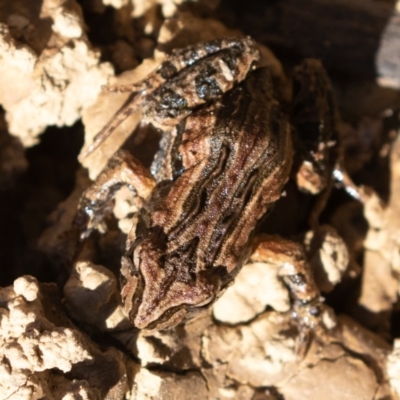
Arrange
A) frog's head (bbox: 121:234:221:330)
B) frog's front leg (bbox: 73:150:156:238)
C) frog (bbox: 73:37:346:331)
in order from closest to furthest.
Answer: frog's head (bbox: 121:234:221:330) → frog (bbox: 73:37:346:331) → frog's front leg (bbox: 73:150:156:238)

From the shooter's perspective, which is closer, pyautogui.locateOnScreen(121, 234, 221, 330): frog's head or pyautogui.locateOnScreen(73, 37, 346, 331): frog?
pyautogui.locateOnScreen(121, 234, 221, 330): frog's head

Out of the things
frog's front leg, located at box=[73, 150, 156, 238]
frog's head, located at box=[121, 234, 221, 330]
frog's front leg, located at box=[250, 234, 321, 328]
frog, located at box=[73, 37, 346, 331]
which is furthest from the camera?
frog's front leg, located at box=[250, 234, 321, 328]

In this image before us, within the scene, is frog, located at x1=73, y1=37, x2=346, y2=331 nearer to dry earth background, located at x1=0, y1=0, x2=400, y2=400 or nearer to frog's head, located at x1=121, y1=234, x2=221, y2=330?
frog's head, located at x1=121, y1=234, x2=221, y2=330

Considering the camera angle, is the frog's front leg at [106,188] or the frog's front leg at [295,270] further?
the frog's front leg at [295,270]

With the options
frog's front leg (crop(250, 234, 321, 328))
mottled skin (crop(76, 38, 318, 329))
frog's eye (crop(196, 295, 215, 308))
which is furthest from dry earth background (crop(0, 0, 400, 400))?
frog's eye (crop(196, 295, 215, 308))

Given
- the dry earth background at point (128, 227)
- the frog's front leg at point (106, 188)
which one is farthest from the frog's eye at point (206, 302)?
the frog's front leg at point (106, 188)

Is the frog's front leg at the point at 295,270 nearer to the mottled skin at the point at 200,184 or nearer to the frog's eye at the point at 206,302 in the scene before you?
the mottled skin at the point at 200,184

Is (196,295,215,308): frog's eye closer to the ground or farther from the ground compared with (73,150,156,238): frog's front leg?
closer to the ground
